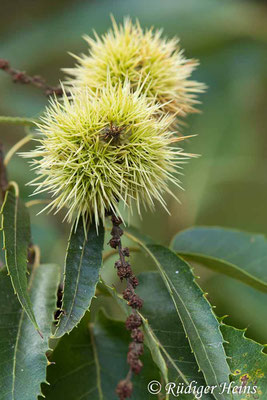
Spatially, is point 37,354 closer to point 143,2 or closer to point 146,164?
point 146,164

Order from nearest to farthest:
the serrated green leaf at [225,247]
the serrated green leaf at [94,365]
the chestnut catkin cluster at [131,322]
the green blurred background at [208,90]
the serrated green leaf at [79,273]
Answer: the chestnut catkin cluster at [131,322], the serrated green leaf at [79,273], the serrated green leaf at [94,365], the serrated green leaf at [225,247], the green blurred background at [208,90]

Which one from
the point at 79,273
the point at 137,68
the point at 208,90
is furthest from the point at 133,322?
the point at 208,90

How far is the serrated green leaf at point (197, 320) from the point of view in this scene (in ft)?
3.81

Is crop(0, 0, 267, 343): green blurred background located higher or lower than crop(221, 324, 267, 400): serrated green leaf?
higher

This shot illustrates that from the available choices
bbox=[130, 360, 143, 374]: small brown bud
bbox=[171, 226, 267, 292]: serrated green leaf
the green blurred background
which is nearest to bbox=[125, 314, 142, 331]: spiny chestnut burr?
bbox=[130, 360, 143, 374]: small brown bud

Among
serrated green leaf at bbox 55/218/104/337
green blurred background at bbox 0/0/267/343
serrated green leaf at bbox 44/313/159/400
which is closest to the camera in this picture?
serrated green leaf at bbox 55/218/104/337

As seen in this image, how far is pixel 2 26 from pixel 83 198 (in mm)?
3324

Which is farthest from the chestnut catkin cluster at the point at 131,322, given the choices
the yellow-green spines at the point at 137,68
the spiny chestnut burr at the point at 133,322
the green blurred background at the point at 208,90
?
Answer: the green blurred background at the point at 208,90

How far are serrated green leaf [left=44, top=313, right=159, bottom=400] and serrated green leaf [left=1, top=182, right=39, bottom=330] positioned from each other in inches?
13.1

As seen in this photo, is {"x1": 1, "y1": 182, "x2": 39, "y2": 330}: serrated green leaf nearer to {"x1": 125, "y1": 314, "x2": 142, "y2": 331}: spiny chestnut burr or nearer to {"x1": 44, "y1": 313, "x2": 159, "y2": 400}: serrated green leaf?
{"x1": 125, "y1": 314, "x2": 142, "y2": 331}: spiny chestnut burr

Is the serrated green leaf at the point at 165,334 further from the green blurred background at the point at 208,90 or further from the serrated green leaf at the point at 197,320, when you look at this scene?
the green blurred background at the point at 208,90

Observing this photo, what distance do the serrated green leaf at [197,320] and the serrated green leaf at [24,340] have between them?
1.02ft

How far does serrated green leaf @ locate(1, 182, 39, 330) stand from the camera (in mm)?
1174

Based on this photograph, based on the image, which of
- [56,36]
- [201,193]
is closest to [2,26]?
[56,36]
